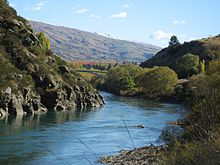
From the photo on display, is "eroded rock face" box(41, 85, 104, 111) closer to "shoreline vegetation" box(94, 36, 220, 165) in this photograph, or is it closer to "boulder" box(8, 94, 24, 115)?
"boulder" box(8, 94, 24, 115)

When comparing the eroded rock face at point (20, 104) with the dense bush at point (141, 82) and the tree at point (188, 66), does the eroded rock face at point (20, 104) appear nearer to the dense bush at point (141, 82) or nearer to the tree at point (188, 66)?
the dense bush at point (141, 82)

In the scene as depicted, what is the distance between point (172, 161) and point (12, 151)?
3120 centimetres

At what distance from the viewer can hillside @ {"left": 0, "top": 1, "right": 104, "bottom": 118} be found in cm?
8450

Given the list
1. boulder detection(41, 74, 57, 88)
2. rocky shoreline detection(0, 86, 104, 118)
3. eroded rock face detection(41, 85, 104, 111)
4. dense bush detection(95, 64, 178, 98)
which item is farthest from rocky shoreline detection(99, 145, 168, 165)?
dense bush detection(95, 64, 178, 98)

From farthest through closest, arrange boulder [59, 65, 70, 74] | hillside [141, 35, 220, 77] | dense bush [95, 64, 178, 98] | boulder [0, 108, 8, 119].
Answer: hillside [141, 35, 220, 77]
dense bush [95, 64, 178, 98]
boulder [59, 65, 70, 74]
boulder [0, 108, 8, 119]

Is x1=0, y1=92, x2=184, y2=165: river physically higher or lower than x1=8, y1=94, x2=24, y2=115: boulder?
lower

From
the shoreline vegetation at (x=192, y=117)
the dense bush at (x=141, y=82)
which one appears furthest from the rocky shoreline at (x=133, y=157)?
the dense bush at (x=141, y=82)

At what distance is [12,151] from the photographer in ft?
128

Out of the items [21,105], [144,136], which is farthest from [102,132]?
[21,105]

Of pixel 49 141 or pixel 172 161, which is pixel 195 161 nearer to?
pixel 172 161

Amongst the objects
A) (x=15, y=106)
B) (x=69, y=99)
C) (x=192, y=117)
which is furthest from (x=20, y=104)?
(x=192, y=117)

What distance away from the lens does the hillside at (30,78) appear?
84.5 meters

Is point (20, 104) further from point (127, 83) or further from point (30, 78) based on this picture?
point (127, 83)

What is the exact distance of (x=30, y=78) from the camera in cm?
9469
